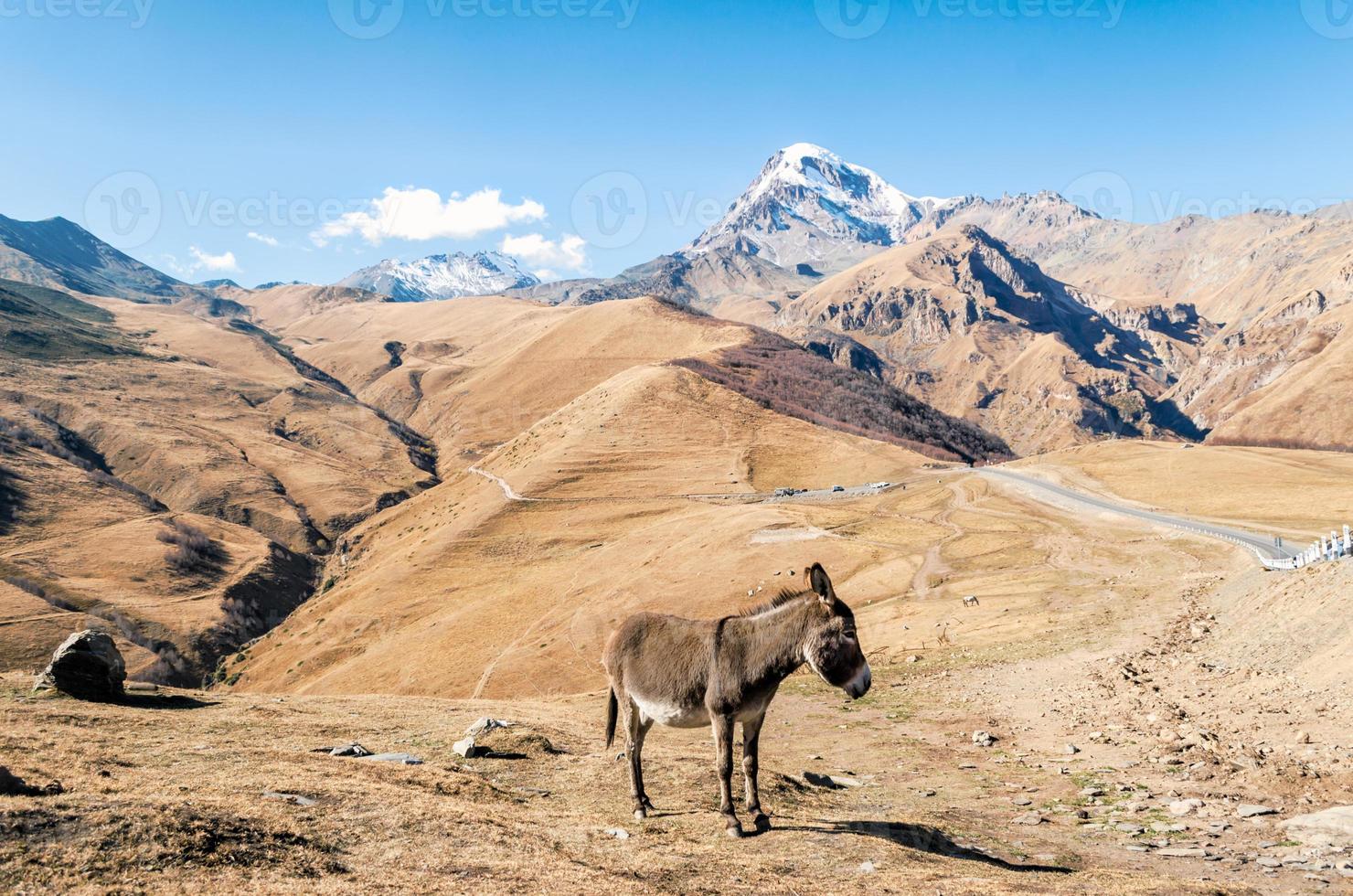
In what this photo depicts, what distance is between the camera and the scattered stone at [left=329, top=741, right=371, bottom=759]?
60.2 feet

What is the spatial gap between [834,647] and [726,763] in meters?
2.81

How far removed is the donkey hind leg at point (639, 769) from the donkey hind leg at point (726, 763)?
1.73 m

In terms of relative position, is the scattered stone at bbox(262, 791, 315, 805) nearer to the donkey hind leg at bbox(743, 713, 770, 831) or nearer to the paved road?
the donkey hind leg at bbox(743, 713, 770, 831)

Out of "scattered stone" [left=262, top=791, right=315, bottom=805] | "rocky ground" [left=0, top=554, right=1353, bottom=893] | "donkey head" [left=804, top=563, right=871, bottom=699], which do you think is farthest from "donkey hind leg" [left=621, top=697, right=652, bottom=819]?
"scattered stone" [left=262, top=791, right=315, bottom=805]

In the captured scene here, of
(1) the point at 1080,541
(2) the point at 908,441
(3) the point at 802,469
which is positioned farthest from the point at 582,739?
(2) the point at 908,441

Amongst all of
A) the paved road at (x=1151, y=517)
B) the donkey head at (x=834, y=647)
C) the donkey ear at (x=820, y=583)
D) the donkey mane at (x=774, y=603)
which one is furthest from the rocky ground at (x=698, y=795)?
the paved road at (x=1151, y=517)

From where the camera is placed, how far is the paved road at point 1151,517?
55.8 metres

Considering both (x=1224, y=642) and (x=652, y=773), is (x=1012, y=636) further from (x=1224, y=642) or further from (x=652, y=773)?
(x=652, y=773)

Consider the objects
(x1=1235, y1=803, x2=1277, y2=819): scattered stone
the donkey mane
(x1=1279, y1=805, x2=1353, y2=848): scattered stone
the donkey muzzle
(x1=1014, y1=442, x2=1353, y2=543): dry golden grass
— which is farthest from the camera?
(x1=1014, y1=442, x2=1353, y2=543): dry golden grass

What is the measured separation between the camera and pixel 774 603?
13844 millimetres

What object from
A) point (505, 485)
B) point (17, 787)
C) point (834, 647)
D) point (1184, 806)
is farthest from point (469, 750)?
point (505, 485)

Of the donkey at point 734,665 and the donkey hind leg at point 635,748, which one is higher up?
the donkey at point 734,665

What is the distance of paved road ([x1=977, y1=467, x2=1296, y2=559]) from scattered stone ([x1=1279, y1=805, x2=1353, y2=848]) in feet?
146

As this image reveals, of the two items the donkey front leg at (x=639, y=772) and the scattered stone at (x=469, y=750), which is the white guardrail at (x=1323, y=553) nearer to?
the donkey front leg at (x=639, y=772)
